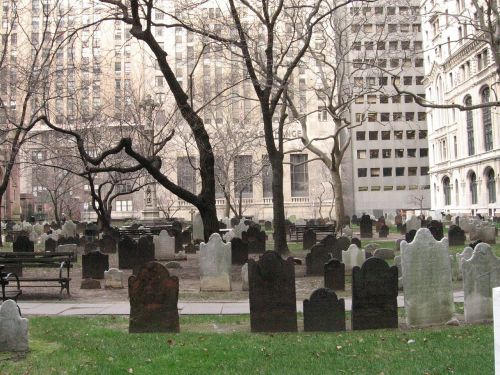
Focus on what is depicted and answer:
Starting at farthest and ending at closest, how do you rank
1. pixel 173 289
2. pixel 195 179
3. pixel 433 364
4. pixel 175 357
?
pixel 195 179 → pixel 173 289 → pixel 175 357 → pixel 433 364

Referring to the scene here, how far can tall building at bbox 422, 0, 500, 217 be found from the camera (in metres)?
55.5

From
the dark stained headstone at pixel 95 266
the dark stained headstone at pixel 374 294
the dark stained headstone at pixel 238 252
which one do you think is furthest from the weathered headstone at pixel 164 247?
the dark stained headstone at pixel 374 294

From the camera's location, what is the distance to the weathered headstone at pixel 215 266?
1290cm

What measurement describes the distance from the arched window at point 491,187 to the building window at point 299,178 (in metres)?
25.3

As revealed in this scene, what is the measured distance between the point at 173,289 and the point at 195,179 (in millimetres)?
39582

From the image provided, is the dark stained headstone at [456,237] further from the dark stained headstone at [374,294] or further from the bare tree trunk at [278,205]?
the dark stained headstone at [374,294]

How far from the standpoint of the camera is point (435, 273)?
27.7ft

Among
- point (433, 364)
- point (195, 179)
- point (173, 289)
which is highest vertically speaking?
point (195, 179)

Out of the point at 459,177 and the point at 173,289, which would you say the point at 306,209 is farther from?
the point at 173,289

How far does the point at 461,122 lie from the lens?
64500mm

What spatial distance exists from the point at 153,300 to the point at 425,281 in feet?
13.5

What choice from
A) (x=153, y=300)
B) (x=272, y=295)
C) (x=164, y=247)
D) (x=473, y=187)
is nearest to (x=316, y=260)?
(x=164, y=247)

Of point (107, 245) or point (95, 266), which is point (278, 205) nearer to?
point (95, 266)

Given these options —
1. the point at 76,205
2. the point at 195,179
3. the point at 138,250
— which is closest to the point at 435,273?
the point at 138,250
